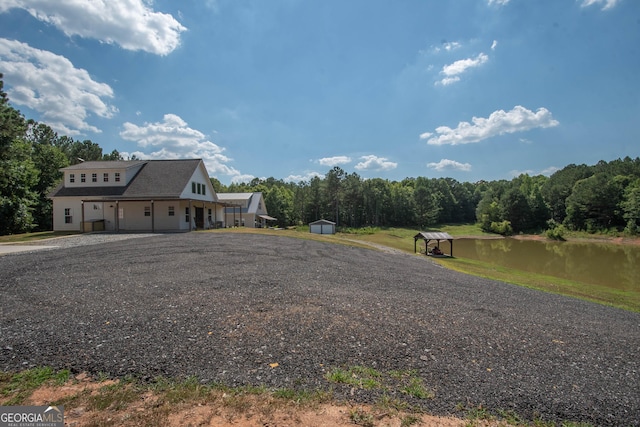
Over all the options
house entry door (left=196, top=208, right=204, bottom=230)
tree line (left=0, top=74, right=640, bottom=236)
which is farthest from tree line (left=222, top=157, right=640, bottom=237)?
house entry door (left=196, top=208, right=204, bottom=230)

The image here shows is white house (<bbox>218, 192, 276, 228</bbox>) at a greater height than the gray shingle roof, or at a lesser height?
lesser

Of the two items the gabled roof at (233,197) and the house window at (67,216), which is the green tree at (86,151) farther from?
the house window at (67,216)

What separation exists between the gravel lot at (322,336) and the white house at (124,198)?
16996mm

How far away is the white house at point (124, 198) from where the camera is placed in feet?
85.1

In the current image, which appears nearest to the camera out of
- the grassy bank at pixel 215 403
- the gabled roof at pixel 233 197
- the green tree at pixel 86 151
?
the grassy bank at pixel 215 403

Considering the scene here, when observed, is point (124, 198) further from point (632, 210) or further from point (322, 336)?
point (632, 210)

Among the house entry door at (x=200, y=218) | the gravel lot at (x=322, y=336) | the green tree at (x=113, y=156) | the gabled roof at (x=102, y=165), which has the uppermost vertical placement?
the green tree at (x=113, y=156)

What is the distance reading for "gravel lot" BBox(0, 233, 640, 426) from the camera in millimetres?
4199

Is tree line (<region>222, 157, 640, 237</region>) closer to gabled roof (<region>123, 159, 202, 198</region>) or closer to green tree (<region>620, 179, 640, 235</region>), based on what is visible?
green tree (<region>620, 179, 640, 235</region>)

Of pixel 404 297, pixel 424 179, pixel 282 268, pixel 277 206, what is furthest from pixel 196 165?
pixel 424 179

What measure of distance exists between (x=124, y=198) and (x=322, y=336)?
82.5ft

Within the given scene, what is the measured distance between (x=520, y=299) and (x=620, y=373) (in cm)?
530

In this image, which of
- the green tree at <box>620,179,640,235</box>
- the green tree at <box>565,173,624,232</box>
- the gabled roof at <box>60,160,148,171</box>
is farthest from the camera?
the green tree at <box>565,173,624,232</box>

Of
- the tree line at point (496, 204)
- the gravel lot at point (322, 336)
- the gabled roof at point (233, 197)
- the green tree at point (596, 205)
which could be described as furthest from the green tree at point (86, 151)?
the green tree at point (596, 205)
